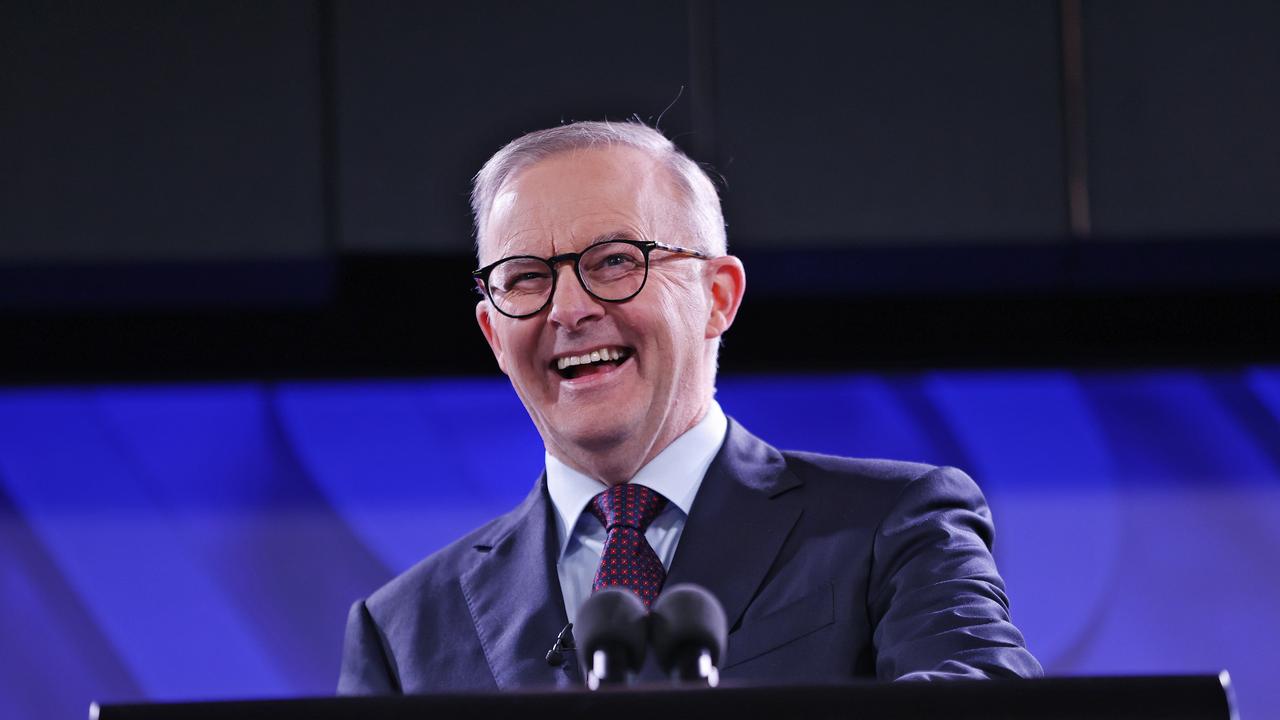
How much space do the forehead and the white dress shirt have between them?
1.01 feet

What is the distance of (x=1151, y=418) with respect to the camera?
3.40 metres

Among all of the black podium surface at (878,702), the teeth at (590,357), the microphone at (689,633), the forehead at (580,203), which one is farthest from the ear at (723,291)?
the black podium surface at (878,702)

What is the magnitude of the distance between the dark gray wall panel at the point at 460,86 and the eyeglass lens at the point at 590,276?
1.35 m

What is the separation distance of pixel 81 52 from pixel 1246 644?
309cm

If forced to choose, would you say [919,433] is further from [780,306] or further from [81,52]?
[81,52]

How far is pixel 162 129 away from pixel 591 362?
1.79 metres

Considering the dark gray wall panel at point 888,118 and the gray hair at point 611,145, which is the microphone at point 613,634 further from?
the dark gray wall panel at point 888,118

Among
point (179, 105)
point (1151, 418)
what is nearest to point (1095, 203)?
point (1151, 418)

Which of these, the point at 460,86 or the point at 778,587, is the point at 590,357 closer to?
the point at 778,587

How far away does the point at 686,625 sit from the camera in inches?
41.4

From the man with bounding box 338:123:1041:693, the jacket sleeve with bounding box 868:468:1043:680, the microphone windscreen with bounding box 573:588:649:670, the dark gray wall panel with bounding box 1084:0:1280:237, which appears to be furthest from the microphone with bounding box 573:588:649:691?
the dark gray wall panel with bounding box 1084:0:1280:237

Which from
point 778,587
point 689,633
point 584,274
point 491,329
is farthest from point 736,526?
point 689,633

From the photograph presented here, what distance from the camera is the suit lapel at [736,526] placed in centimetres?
179

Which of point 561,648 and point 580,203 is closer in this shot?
point 561,648
